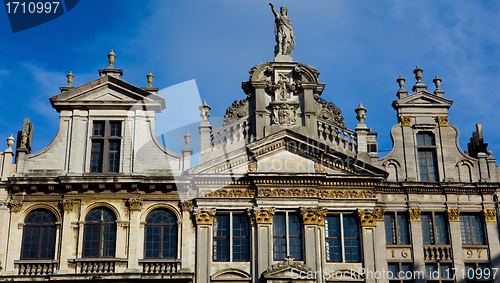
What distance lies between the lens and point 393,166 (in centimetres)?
2894

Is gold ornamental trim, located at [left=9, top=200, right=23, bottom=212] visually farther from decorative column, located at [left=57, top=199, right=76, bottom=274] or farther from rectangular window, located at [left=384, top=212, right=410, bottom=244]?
rectangular window, located at [left=384, top=212, right=410, bottom=244]

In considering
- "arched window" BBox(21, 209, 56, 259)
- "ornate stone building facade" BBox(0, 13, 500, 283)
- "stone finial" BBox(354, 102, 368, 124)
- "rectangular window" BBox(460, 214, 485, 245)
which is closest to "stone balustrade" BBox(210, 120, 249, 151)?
"ornate stone building facade" BBox(0, 13, 500, 283)

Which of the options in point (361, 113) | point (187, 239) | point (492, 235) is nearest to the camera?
point (187, 239)

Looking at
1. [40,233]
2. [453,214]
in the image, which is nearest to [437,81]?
[453,214]

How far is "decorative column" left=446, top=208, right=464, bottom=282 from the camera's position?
1072 inches

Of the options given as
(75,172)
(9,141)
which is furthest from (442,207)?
(9,141)

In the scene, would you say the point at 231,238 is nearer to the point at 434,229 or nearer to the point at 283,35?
the point at 434,229

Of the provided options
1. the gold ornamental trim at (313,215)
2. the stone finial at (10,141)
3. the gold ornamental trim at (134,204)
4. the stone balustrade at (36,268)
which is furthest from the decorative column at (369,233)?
the stone finial at (10,141)

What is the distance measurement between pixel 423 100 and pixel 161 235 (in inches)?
516

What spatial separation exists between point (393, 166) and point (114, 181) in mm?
11944

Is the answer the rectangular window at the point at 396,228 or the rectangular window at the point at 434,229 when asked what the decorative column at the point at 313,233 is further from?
the rectangular window at the point at 434,229

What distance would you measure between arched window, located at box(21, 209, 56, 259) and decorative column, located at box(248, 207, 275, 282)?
810 cm

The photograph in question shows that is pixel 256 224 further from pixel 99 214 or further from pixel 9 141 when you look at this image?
pixel 9 141

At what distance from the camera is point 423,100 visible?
2998 centimetres
